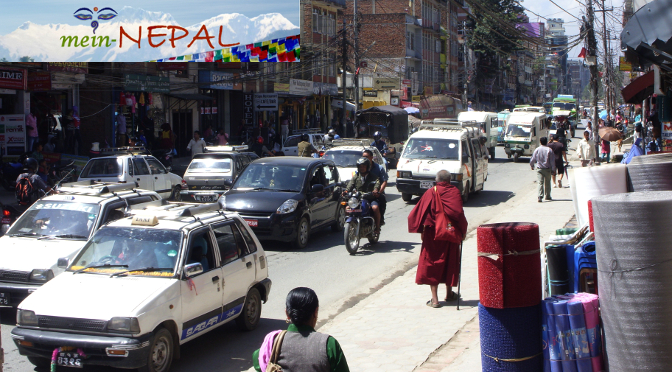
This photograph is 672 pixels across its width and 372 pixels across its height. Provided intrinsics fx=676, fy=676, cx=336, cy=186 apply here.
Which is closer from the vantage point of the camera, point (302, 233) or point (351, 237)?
point (351, 237)

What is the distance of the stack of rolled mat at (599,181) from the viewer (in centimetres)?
621

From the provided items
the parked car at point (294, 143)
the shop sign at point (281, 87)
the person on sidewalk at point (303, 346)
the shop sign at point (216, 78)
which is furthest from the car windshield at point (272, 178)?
the shop sign at point (281, 87)

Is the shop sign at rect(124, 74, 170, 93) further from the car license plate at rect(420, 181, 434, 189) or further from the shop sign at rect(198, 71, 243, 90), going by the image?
the car license plate at rect(420, 181, 434, 189)

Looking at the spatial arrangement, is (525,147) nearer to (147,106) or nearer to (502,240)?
(147,106)

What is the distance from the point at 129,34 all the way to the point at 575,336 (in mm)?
21400

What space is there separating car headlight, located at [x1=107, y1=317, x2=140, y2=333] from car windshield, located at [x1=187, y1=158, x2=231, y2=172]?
1157 cm

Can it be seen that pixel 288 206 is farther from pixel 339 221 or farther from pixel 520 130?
pixel 520 130

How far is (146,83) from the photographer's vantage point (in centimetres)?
2627

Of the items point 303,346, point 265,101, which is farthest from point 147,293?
point 265,101

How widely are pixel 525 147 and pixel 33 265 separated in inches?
1182

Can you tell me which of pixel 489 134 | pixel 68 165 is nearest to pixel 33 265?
pixel 68 165

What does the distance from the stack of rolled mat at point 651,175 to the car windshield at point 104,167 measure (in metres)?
12.9

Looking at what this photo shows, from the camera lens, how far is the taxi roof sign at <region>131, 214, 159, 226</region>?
6.71m

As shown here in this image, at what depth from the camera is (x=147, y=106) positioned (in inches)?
1133
